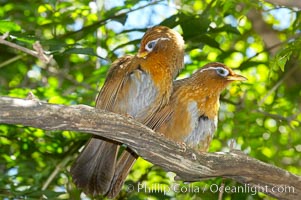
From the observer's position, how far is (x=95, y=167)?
17.4ft

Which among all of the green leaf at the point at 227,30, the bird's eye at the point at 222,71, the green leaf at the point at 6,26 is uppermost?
the green leaf at the point at 227,30

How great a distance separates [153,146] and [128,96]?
1068mm

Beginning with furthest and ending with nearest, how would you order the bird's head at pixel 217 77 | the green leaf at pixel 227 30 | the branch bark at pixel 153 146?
the green leaf at pixel 227 30 → the bird's head at pixel 217 77 → the branch bark at pixel 153 146

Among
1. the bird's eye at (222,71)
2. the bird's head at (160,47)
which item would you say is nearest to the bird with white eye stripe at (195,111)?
the bird's eye at (222,71)

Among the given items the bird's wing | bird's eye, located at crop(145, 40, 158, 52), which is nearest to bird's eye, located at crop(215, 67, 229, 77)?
bird's eye, located at crop(145, 40, 158, 52)

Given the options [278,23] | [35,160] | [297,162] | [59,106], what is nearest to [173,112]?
[59,106]

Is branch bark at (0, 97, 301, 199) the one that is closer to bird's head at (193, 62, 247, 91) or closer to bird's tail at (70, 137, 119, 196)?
bird's tail at (70, 137, 119, 196)

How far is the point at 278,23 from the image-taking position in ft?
31.9

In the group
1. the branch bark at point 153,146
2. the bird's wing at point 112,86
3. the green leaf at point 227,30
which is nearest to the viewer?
the branch bark at point 153,146

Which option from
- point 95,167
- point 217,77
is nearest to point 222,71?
point 217,77

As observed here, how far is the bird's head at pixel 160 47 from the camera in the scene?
5.42 m

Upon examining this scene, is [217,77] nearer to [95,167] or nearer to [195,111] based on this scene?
[195,111]

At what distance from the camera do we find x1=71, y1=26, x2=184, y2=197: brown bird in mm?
5277

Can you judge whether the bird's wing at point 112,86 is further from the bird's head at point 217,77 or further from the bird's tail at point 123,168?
the bird's head at point 217,77
